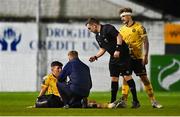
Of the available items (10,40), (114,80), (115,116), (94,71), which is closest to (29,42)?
(10,40)

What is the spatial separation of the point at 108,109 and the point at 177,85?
49.9 ft

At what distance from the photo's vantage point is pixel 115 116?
12.3 metres

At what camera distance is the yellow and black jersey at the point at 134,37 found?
1488 centimetres

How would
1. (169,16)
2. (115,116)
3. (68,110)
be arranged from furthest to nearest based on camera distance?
(169,16) < (68,110) < (115,116)

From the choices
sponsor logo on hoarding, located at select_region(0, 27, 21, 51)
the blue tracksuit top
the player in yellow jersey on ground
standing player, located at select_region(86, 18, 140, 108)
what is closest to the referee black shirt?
standing player, located at select_region(86, 18, 140, 108)

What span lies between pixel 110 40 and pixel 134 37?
52 cm

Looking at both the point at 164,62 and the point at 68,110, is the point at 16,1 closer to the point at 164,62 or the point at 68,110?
the point at 164,62

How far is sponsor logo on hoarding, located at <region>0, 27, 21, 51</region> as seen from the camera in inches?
1191

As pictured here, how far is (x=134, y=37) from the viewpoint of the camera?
14930 mm

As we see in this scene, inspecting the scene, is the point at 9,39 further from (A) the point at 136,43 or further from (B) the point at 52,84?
(A) the point at 136,43

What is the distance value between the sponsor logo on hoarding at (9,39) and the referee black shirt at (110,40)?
15814 millimetres

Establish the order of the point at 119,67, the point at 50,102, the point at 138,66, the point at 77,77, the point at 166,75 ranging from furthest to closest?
the point at 166,75 < the point at 138,66 < the point at 50,102 < the point at 119,67 < the point at 77,77

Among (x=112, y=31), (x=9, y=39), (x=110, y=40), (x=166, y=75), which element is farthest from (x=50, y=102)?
(x=9, y=39)

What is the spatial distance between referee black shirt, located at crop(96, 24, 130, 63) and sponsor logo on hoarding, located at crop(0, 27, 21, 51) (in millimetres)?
15814
